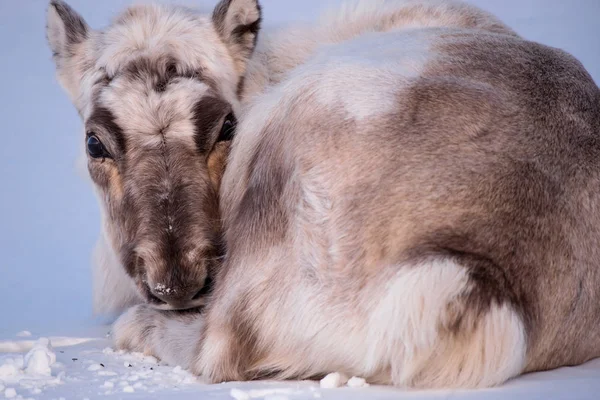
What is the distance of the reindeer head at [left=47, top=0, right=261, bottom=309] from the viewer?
410 centimetres

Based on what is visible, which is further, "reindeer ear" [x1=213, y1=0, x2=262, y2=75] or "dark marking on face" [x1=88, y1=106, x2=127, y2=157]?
"reindeer ear" [x1=213, y1=0, x2=262, y2=75]

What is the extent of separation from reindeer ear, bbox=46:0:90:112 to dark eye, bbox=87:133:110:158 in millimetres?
760

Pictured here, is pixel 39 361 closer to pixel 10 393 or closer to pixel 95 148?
pixel 10 393

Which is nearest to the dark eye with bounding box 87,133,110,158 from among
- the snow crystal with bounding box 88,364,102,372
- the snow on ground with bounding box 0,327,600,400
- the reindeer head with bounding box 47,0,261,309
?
the reindeer head with bounding box 47,0,261,309

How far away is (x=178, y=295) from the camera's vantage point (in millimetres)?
4012

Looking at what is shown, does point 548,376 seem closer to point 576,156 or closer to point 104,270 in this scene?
point 576,156

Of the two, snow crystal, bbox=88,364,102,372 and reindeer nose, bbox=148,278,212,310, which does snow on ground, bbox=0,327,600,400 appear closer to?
snow crystal, bbox=88,364,102,372

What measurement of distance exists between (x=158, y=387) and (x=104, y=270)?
7.90 ft

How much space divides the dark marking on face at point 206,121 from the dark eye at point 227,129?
62 mm

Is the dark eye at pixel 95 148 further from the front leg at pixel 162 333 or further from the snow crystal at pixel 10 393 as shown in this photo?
the snow crystal at pixel 10 393

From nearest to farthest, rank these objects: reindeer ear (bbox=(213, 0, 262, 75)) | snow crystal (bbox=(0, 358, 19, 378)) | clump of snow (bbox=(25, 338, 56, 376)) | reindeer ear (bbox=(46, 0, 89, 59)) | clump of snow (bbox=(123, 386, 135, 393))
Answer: clump of snow (bbox=(123, 386, 135, 393)) < snow crystal (bbox=(0, 358, 19, 378)) < clump of snow (bbox=(25, 338, 56, 376)) < reindeer ear (bbox=(213, 0, 262, 75)) < reindeer ear (bbox=(46, 0, 89, 59))

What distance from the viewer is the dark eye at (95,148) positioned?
464 centimetres

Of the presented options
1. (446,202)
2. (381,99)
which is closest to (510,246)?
(446,202)

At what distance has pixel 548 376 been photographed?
346 centimetres
